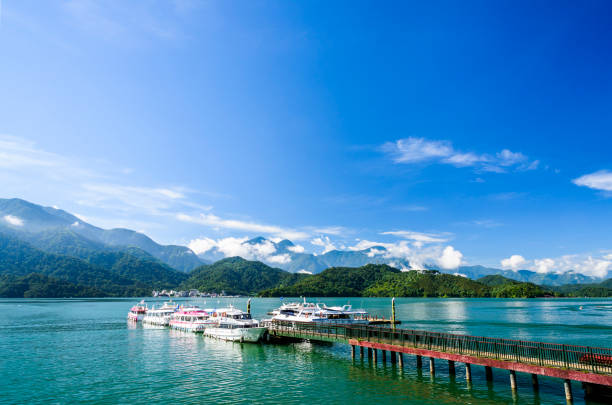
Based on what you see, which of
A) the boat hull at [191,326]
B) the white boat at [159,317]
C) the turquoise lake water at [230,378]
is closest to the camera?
the turquoise lake water at [230,378]

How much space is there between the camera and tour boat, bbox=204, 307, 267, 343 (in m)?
60.3

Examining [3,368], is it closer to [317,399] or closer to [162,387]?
[162,387]

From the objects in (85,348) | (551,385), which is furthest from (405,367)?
(85,348)

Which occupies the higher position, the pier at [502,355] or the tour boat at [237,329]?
the pier at [502,355]

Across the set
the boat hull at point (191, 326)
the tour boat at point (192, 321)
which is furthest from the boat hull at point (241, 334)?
the boat hull at point (191, 326)

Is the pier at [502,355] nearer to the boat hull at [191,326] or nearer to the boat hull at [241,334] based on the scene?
the boat hull at [241,334]

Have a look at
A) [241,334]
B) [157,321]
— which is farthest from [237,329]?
[157,321]

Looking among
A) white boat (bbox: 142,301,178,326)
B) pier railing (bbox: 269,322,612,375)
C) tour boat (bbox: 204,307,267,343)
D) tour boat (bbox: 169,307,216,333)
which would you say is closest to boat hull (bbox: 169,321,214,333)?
tour boat (bbox: 169,307,216,333)

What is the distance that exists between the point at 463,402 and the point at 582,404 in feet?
30.3

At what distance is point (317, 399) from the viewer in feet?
100

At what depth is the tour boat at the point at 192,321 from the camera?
260 feet

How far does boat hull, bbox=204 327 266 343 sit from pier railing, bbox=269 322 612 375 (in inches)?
219

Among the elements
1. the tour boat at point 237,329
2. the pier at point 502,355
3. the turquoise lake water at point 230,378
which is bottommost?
the turquoise lake water at point 230,378

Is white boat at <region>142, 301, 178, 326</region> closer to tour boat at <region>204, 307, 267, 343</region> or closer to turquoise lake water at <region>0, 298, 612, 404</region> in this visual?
tour boat at <region>204, 307, 267, 343</region>
